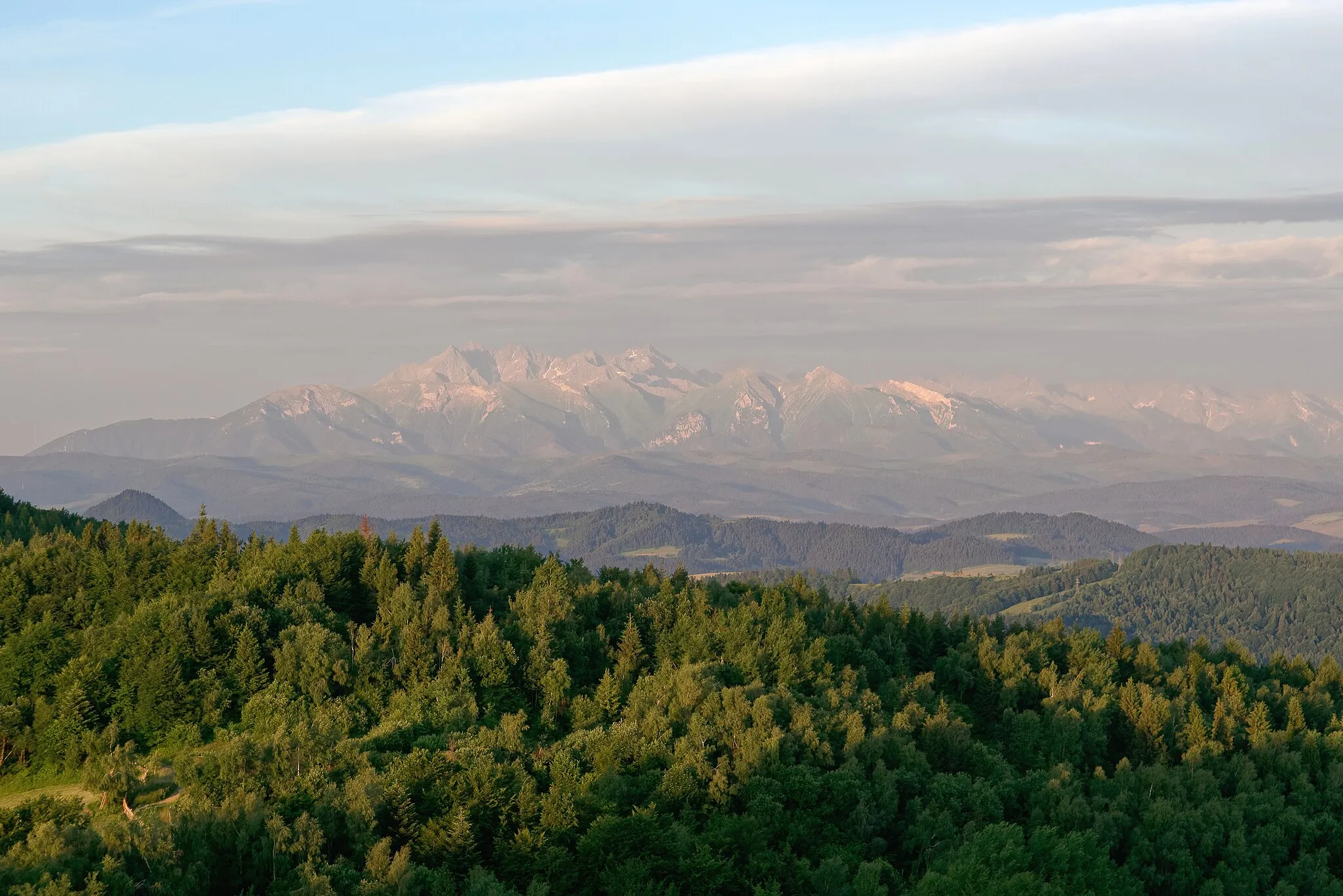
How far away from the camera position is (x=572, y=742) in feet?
394

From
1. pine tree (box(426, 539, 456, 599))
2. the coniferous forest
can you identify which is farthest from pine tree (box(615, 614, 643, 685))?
pine tree (box(426, 539, 456, 599))

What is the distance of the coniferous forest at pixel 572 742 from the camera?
99125mm

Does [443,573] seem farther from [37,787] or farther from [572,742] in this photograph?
[37,787]

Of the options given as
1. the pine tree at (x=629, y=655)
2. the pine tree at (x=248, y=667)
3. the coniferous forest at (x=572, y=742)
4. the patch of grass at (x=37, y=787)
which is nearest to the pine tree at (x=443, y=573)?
the coniferous forest at (x=572, y=742)

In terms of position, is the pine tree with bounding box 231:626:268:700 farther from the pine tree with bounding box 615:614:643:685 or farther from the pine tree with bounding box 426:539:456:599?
the pine tree with bounding box 615:614:643:685

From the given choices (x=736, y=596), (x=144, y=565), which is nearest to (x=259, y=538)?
(x=144, y=565)

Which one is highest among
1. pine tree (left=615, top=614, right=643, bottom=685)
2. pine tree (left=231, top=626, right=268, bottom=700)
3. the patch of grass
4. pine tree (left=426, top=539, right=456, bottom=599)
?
pine tree (left=426, top=539, right=456, bottom=599)

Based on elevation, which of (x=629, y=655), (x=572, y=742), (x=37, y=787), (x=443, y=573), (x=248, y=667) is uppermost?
(x=443, y=573)

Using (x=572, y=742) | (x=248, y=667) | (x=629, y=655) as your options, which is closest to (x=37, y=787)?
(x=248, y=667)

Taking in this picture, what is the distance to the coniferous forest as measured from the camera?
325ft

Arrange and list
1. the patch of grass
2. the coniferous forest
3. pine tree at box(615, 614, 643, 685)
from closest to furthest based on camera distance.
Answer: the coniferous forest
the patch of grass
pine tree at box(615, 614, 643, 685)

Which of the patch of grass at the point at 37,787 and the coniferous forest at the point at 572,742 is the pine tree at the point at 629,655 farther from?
the patch of grass at the point at 37,787

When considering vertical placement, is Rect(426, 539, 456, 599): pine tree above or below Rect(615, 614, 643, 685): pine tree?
above

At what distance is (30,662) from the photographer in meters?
138
